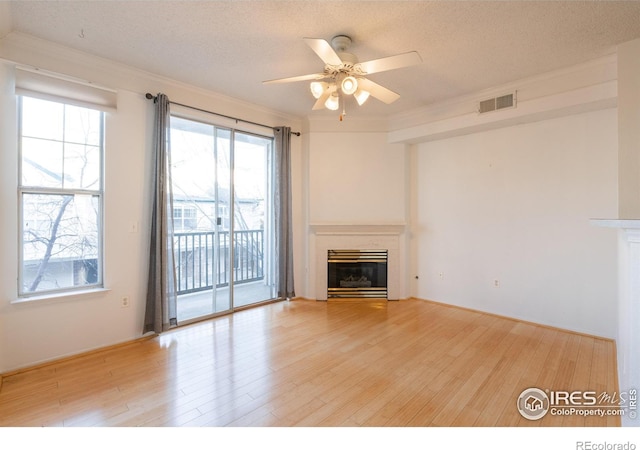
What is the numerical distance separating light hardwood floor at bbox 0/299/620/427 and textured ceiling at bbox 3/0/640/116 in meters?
2.78

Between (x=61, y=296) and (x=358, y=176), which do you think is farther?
(x=358, y=176)

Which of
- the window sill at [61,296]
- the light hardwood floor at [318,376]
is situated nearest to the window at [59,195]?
the window sill at [61,296]

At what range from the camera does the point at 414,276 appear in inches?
186

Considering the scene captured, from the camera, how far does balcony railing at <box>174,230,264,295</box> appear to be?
4.00 metres

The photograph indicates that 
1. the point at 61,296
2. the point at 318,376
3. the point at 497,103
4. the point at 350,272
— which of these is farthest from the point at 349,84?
the point at 61,296

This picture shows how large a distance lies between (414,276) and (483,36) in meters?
3.29

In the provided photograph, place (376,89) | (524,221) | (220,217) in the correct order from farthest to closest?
(220,217)
(524,221)
(376,89)

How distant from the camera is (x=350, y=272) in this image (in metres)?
4.72

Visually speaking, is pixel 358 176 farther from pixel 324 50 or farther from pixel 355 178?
pixel 324 50

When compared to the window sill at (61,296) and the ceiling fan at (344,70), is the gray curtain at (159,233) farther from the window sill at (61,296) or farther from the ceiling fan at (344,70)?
the ceiling fan at (344,70)

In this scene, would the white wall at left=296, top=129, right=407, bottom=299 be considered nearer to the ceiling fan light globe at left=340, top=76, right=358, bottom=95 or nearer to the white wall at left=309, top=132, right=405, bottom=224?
the white wall at left=309, top=132, right=405, bottom=224

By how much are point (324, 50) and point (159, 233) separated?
243cm

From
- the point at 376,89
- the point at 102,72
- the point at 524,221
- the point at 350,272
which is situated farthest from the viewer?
the point at 350,272
